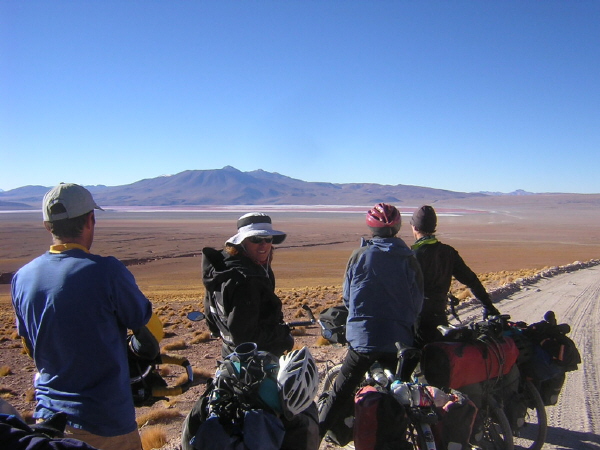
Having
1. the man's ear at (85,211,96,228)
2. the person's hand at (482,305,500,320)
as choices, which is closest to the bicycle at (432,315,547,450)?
the person's hand at (482,305,500,320)

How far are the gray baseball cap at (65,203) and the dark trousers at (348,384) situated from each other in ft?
6.13

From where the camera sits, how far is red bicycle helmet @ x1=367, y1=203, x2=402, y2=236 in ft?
10.4

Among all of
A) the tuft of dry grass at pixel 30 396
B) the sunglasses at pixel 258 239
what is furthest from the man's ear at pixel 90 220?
the tuft of dry grass at pixel 30 396

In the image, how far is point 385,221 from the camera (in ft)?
10.4

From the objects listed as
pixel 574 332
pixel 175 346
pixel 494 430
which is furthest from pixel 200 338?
pixel 494 430

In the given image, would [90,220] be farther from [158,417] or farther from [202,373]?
[202,373]

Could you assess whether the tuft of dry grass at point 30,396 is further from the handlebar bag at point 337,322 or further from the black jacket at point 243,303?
the black jacket at point 243,303

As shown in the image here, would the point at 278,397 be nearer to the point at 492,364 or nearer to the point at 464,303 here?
the point at 492,364

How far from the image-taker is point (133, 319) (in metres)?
2.05

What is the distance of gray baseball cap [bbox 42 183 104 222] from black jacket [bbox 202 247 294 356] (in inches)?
31.0

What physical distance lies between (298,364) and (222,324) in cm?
96

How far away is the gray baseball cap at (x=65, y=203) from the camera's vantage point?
205cm

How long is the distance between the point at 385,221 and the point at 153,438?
277 cm

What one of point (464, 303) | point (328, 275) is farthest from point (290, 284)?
point (464, 303)
